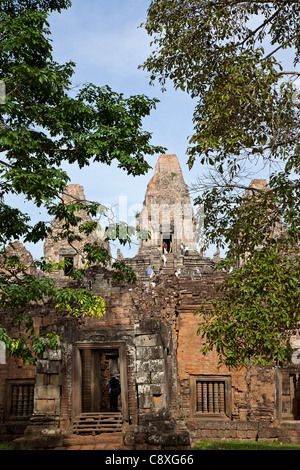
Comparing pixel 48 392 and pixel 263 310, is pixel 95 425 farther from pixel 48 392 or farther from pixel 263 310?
pixel 263 310

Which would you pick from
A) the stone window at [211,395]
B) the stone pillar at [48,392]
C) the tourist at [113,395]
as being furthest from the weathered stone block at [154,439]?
the tourist at [113,395]

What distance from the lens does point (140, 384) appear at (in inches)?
474

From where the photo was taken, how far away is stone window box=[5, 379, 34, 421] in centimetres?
1591

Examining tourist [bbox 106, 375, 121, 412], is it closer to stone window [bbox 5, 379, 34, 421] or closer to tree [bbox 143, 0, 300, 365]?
stone window [bbox 5, 379, 34, 421]

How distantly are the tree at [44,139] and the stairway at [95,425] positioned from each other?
2.02m

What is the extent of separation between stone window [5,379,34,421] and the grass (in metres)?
5.16

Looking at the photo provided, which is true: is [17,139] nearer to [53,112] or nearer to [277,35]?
[53,112]

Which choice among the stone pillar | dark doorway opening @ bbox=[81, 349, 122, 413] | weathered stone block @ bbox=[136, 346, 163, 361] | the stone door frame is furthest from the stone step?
dark doorway opening @ bbox=[81, 349, 122, 413]

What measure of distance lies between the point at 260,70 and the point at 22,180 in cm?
447

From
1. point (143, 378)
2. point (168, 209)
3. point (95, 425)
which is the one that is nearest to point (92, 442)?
point (95, 425)

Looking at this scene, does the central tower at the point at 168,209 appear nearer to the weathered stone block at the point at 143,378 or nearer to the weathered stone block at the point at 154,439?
the weathered stone block at the point at 143,378

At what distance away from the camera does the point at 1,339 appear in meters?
8.84

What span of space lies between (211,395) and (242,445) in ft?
7.50
